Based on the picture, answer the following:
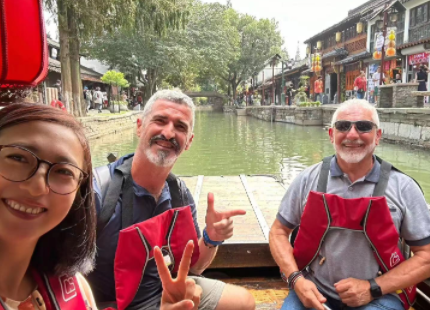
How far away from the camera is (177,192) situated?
2.05 m

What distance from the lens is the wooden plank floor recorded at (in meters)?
2.87

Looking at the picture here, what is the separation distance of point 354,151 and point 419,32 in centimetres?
1826

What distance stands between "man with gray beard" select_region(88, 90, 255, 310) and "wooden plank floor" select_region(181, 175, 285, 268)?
0.83 m

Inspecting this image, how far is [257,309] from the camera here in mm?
2428

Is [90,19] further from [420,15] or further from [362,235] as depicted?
[420,15]

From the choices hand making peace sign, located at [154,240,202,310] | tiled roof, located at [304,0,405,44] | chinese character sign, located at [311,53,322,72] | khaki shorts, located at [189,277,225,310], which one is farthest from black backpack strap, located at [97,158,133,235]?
chinese character sign, located at [311,53,322,72]

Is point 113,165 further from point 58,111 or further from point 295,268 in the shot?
point 295,268

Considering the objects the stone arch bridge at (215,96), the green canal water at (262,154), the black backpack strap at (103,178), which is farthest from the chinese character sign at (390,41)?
the stone arch bridge at (215,96)

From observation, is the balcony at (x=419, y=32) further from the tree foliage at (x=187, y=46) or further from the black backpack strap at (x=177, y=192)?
the black backpack strap at (x=177, y=192)

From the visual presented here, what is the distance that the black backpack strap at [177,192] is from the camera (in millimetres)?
2027

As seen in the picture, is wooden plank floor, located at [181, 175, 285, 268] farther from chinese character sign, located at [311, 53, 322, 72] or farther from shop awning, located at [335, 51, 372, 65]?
chinese character sign, located at [311, 53, 322, 72]

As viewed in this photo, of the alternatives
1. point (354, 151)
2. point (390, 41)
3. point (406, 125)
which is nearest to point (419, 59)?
point (390, 41)

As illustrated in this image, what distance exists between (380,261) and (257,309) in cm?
90

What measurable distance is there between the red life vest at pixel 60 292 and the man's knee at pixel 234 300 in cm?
96
